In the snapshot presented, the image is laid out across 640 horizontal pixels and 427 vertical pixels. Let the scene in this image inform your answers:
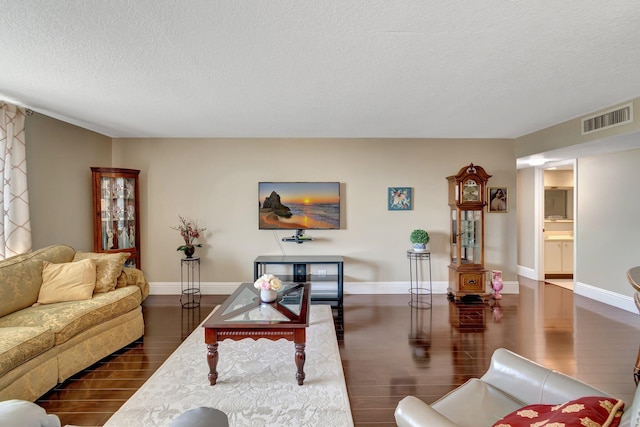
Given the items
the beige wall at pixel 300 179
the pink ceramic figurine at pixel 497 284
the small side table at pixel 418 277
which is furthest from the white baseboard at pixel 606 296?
the small side table at pixel 418 277

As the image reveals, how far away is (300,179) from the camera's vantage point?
16.7 feet

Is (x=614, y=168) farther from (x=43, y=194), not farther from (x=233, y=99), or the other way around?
(x=43, y=194)

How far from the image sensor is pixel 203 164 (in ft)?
16.6

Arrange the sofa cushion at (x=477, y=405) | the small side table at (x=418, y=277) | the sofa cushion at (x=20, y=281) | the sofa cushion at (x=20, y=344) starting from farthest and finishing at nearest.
A: 1. the small side table at (x=418, y=277)
2. the sofa cushion at (x=20, y=281)
3. the sofa cushion at (x=20, y=344)
4. the sofa cushion at (x=477, y=405)

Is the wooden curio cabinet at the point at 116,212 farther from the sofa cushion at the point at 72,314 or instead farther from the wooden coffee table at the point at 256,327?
the wooden coffee table at the point at 256,327

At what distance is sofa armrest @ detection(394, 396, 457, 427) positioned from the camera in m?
1.20

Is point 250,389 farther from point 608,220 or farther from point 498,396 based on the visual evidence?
point 608,220

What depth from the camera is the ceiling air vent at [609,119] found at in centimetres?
326

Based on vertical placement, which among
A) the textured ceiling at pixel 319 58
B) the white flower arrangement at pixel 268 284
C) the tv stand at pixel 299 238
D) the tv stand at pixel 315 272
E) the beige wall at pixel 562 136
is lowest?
the tv stand at pixel 315 272

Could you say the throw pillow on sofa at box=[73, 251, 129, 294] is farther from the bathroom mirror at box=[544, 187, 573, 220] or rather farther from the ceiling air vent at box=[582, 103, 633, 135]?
the bathroom mirror at box=[544, 187, 573, 220]

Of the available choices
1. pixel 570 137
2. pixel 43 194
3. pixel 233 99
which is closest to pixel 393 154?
pixel 570 137

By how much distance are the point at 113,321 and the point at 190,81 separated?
7.83 feet

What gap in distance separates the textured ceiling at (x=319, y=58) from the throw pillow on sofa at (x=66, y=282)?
67.2 inches

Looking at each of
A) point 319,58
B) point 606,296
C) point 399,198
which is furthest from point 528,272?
point 319,58
